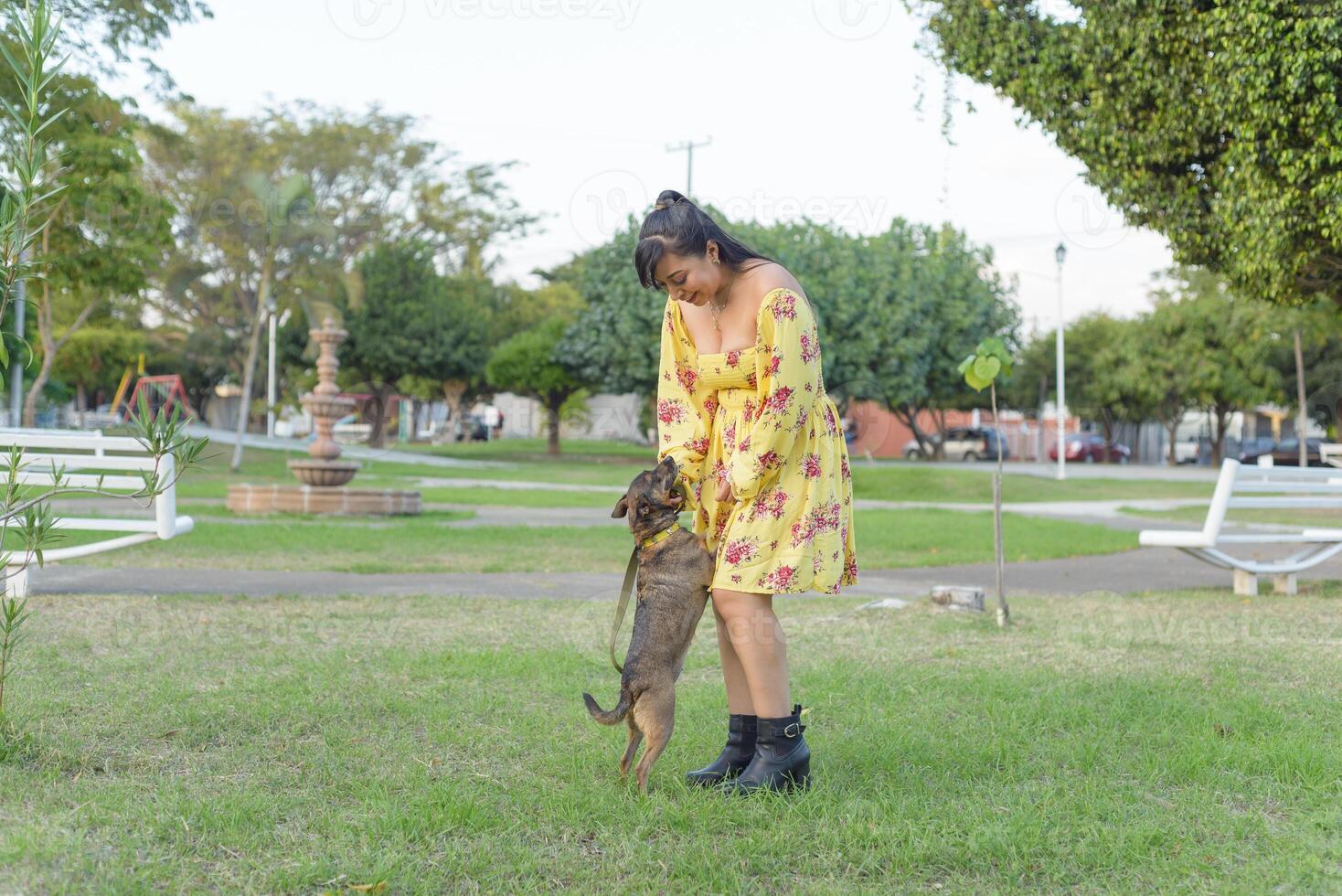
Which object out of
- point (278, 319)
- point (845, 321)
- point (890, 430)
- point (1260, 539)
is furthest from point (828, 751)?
point (890, 430)

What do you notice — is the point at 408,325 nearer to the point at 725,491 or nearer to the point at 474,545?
the point at 474,545

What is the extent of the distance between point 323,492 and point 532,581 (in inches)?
289

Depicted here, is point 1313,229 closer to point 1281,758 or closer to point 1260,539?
point 1260,539

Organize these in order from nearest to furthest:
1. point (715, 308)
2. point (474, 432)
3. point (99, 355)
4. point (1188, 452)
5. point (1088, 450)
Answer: point (715, 308)
point (1088, 450)
point (1188, 452)
point (99, 355)
point (474, 432)

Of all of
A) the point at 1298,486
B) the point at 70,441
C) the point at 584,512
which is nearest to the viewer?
the point at 70,441

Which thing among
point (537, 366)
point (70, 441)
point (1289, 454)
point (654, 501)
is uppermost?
point (537, 366)

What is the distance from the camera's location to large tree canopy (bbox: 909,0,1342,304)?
7.61 metres

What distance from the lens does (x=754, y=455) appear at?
3441 mm

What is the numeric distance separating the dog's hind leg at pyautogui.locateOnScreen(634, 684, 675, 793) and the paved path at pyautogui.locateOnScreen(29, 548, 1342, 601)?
4.40 m

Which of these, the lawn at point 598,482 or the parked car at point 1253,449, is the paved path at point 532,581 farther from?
the parked car at point 1253,449

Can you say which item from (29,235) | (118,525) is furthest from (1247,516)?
(29,235)

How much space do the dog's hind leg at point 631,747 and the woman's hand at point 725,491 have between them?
0.70 meters

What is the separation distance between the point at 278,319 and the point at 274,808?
40.8 meters

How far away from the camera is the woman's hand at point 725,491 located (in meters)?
3.58
